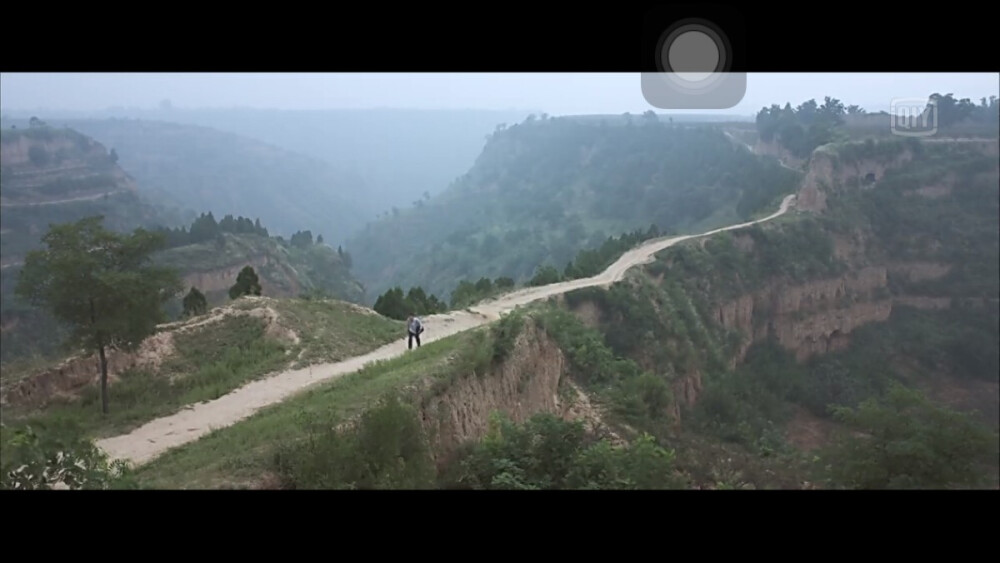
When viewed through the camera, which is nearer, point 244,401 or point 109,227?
point 244,401

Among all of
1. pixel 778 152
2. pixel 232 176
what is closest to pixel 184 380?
pixel 778 152

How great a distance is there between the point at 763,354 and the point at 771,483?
17711mm

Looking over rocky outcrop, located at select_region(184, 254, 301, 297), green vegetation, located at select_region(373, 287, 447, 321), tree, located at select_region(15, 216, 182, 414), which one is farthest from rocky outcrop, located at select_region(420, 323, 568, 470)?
rocky outcrop, located at select_region(184, 254, 301, 297)

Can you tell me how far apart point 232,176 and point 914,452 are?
89697 millimetres

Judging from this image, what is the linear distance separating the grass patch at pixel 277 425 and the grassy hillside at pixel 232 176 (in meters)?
63.9

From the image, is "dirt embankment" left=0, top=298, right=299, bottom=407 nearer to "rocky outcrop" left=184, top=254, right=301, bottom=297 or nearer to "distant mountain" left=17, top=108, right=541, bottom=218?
"rocky outcrop" left=184, top=254, right=301, bottom=297

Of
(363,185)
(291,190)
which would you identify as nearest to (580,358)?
(291,190)

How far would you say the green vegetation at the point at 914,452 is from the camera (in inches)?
299

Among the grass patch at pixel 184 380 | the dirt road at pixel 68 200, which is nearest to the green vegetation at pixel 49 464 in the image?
the grass patch at pixel 184 380

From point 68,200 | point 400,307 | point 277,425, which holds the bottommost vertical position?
point 400,307

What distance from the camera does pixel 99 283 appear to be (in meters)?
10.1

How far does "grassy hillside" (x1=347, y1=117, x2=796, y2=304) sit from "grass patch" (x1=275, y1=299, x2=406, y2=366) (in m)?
29.4
